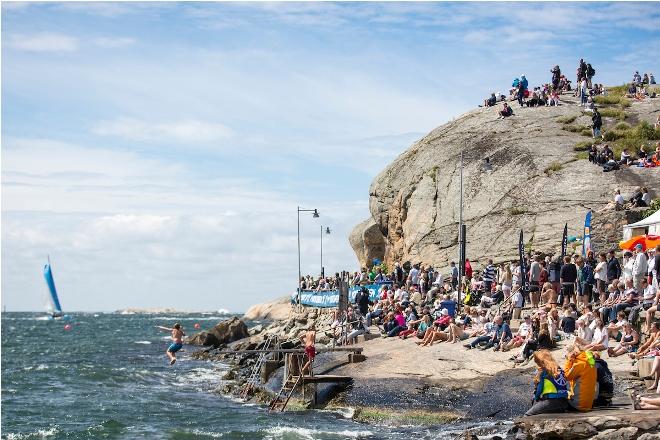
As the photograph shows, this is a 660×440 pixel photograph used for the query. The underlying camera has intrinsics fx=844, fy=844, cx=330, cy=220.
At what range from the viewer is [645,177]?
45.0 m

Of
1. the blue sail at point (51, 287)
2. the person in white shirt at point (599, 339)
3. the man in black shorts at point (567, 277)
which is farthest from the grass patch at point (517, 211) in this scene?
the blue sail at point (51, 287)

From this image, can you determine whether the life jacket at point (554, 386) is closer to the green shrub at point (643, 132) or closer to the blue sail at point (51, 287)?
the green shrub at point (643, 132)

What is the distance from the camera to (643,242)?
29.8 m

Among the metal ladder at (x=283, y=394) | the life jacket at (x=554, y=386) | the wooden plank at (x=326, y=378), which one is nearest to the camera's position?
the life jacket at (x=554, y=386)

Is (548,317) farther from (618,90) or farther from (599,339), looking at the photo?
(618,90)

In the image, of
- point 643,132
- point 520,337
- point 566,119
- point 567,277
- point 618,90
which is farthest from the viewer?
point 618,90

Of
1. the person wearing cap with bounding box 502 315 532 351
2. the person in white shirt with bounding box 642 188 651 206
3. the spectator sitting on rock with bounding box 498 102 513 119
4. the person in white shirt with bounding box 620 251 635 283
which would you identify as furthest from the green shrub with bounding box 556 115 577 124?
the person wearing cap with bounding box 502 315 532 351

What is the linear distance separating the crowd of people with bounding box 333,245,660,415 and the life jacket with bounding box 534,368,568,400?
2 centimetres

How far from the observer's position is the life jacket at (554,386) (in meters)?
18.2

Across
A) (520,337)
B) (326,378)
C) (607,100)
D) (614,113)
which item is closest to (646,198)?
(614,113)

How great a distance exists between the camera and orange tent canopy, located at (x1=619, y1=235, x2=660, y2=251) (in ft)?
96.1

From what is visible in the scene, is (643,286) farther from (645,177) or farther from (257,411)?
(645,177)

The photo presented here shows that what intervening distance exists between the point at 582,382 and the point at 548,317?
8.03m

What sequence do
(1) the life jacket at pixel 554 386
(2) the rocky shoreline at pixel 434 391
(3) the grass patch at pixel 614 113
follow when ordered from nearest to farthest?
(1) the life jacket at pixel 554 386, (2) the rocky shoreline at pixel 434 391, (3) the grass patch at pixel 614 113
